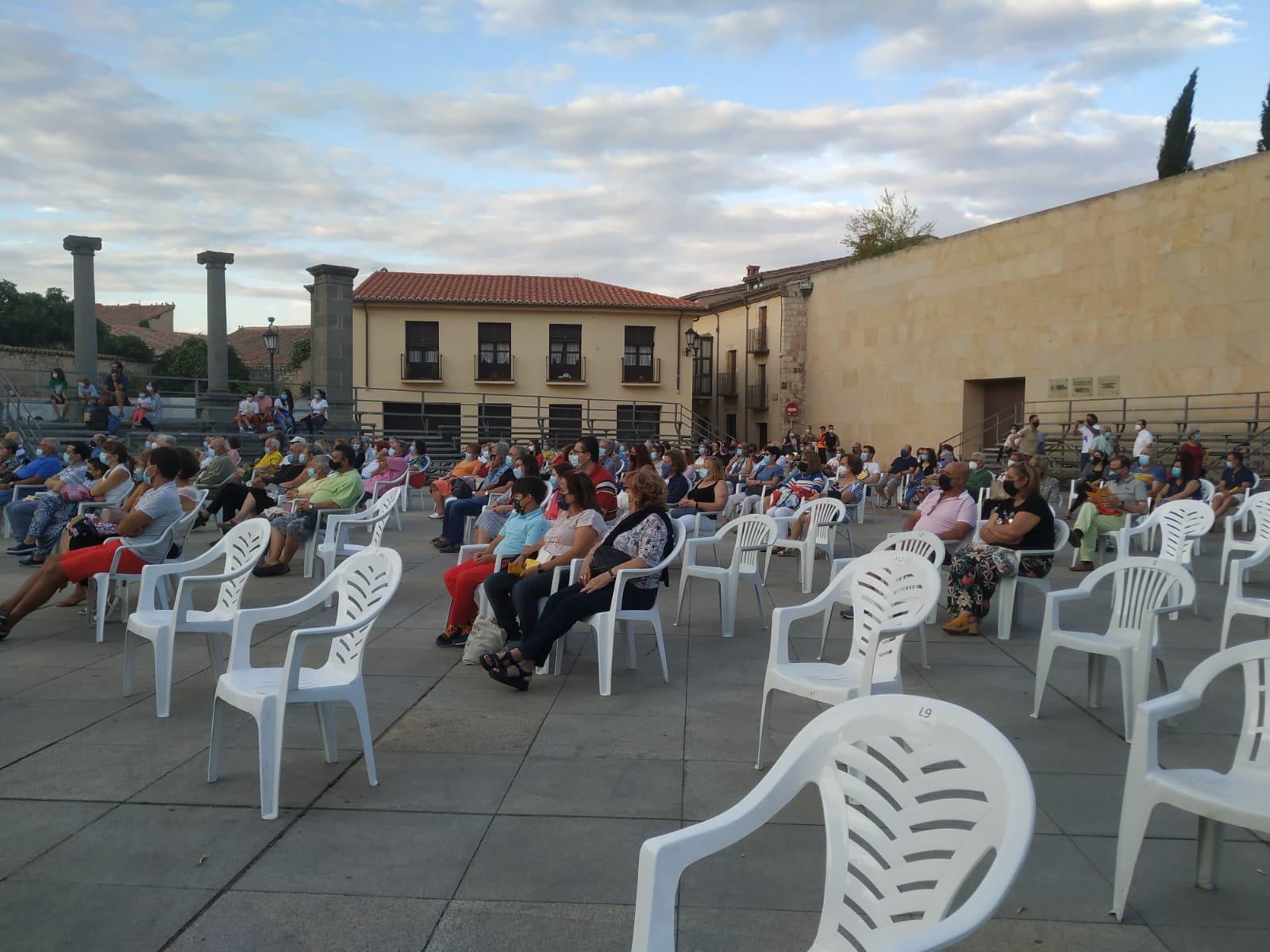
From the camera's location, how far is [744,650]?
5.69 metres

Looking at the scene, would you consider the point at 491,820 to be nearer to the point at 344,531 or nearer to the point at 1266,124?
the point at 344,531

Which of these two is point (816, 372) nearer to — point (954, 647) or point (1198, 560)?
point (1198, 560)

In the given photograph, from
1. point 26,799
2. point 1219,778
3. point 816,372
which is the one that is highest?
point 816,372

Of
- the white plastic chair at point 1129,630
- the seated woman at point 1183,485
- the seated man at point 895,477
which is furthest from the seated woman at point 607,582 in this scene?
the seated man at point 895,477

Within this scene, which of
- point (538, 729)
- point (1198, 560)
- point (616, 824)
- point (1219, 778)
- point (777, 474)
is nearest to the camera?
point (1219, 778)

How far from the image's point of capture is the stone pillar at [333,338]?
23875mm

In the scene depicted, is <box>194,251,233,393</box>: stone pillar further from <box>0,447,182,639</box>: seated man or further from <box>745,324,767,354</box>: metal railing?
<box>0,447,182,639</box>: seated man

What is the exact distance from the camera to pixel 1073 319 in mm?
20188

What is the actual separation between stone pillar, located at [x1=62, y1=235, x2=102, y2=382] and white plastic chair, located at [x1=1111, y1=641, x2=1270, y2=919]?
23.0 metres

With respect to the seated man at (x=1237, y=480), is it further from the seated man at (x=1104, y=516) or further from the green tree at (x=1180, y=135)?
the green tree at (x=1180, y=135)

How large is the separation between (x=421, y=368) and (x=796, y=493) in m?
22.9

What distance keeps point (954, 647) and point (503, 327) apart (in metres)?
27.6

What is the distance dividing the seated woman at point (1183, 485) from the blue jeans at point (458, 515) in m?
7.43

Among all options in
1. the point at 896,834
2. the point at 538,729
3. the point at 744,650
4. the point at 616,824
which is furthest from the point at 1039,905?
the point at 744,650
